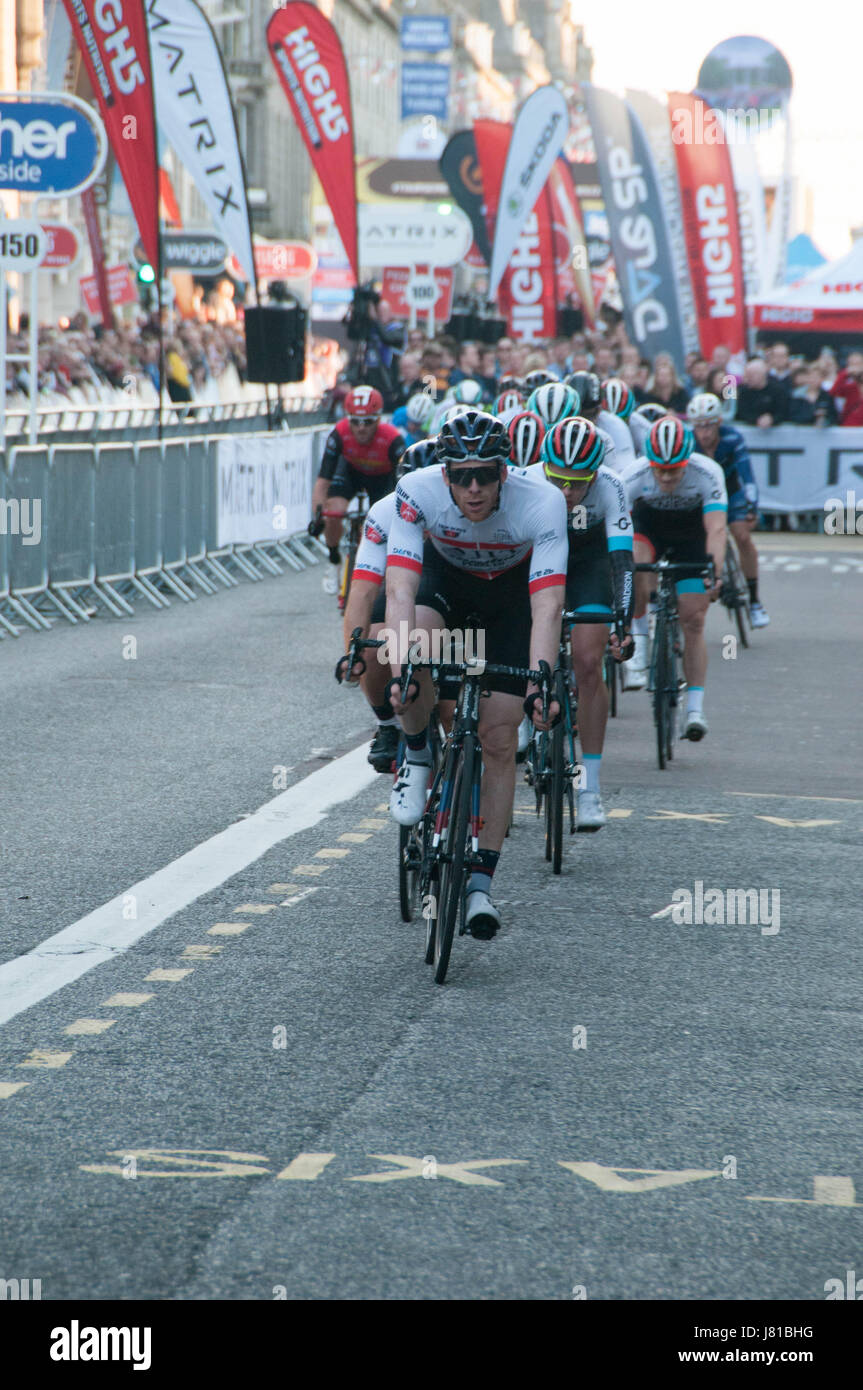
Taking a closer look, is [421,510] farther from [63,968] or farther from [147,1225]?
[147,1225]

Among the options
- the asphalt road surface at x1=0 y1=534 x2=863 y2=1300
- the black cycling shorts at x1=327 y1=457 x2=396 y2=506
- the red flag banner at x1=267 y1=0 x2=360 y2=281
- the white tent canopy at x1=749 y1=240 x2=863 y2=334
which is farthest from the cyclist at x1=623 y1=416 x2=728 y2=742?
the white tent canopy at x1=749 y1=240 x2=863 y2=334

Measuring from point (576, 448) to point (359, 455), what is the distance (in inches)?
183

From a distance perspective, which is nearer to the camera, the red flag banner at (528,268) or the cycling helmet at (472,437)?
the cycling helmet at (472,437)

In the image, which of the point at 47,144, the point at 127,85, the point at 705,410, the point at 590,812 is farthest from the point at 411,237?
the point at 590,812

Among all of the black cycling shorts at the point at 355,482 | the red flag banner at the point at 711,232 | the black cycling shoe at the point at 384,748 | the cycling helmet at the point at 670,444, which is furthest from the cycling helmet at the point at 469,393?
the red flag banner at the point at 711,232

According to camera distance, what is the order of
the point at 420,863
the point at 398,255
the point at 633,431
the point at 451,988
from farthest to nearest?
the point at 398,255, the point at 633,431, the point at 420,863, the point at 451,988

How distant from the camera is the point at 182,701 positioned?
1187 cm

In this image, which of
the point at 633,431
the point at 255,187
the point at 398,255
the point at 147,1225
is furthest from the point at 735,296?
the point at 255,187

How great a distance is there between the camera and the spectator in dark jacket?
78.8 ft

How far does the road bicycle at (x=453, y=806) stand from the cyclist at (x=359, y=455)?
22.4 feet

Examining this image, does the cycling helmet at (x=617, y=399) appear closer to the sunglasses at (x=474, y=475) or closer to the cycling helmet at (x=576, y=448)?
the cycling helmet at (x=576, y=448)

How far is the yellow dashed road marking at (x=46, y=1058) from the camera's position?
17.0ft
